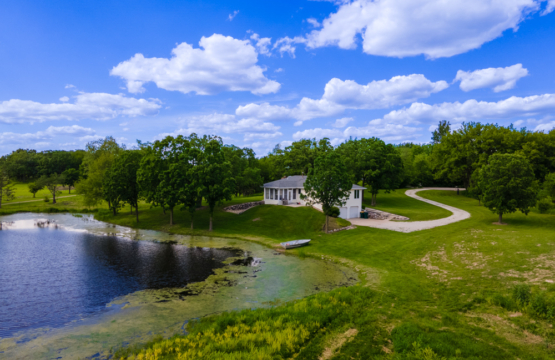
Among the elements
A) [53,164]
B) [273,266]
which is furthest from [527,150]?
[53,164]

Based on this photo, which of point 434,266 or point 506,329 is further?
point 434,266

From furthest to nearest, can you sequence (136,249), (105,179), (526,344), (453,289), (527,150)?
(527,150) → (105,179) → (136,249) → (453,289) → (526,344)

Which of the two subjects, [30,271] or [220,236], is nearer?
[30,271]

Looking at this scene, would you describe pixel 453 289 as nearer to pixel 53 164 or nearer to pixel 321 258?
pixel 321 258

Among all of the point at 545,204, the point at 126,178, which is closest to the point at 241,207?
the point at 126,178

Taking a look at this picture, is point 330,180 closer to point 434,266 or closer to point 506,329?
point 434,266

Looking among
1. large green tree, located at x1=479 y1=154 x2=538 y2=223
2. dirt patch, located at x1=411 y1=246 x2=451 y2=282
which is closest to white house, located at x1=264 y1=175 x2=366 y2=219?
large green tree, located at x1=479 y1=154 x2=538 y2=223
